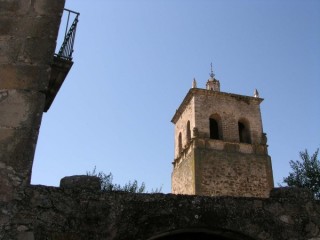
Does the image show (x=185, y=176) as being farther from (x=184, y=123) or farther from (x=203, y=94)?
(x=203, y=94)

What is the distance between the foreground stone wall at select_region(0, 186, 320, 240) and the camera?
306 cm

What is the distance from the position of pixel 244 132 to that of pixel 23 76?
96.5ft

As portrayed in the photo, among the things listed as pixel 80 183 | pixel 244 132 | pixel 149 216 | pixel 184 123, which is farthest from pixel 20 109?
pixel 244 132

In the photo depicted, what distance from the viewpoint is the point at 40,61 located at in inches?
140

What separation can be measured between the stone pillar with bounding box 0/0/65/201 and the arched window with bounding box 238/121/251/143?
28.4 m

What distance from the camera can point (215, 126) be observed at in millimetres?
31562

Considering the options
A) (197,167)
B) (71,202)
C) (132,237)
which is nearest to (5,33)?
(71,202)

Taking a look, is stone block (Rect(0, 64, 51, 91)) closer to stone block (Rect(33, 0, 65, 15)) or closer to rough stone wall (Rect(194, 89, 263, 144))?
stone block (Rect(33, 0, 65, 15))

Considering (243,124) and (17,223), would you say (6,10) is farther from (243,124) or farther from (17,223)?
(243,124)

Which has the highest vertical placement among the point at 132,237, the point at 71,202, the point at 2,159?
the point at 2,159

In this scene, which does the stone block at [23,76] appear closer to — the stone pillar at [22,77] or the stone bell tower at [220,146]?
the stone pillar at [22,77]

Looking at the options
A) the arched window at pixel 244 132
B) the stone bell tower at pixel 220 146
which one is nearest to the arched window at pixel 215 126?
the stone bell tower at pixel 220 146

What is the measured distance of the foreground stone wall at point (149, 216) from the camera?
3064 mm

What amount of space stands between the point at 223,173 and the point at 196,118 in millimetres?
4940
